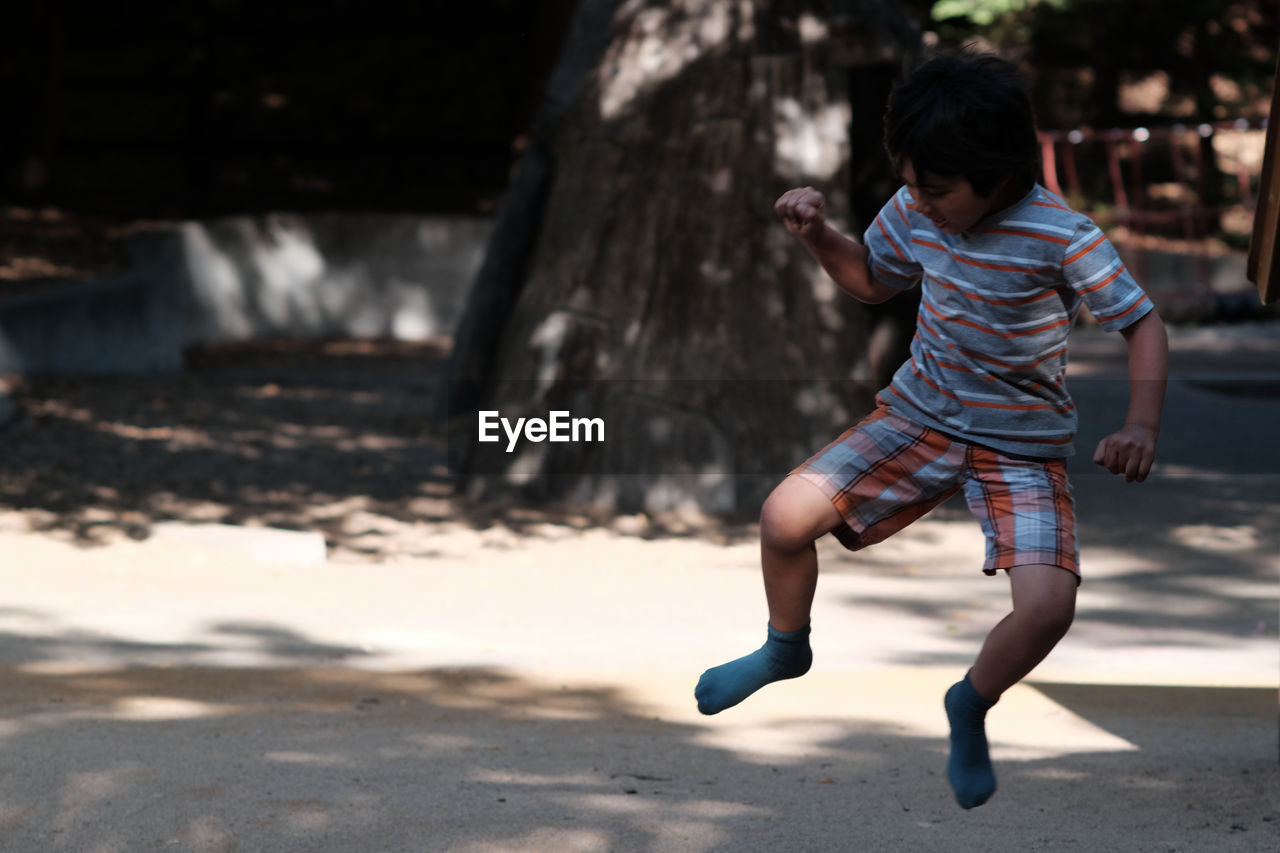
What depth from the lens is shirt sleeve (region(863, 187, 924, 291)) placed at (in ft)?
11.2

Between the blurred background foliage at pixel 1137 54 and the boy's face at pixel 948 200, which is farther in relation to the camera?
the blurred background foliage at pixel 1137 54

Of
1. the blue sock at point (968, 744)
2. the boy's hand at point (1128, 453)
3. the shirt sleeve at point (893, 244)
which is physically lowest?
the blue sock at point (968, 744)

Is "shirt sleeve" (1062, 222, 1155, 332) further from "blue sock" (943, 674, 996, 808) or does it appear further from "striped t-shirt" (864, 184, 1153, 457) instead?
"blue sock" (943, 674, 996, 808)

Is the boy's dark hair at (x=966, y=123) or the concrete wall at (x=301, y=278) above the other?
the concrete wall at (x=301, y=278)

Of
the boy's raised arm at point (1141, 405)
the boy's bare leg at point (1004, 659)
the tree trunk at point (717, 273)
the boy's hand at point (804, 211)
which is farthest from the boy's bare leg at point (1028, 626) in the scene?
the tree trunk at point (717, 273)

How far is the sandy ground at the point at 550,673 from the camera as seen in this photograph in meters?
4.09

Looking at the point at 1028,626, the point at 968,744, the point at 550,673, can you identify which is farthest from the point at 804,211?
the point at 550,673

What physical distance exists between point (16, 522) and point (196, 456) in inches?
90.8

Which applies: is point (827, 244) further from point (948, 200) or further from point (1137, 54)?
point (1137, 54)

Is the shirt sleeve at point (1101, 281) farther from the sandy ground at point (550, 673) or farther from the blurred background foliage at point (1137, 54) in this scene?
the blurred background foliage at point (1137, 54)

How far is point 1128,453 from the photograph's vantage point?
300cm

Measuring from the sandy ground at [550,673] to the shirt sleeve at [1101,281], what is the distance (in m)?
1.51

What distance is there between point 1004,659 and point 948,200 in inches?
36.4

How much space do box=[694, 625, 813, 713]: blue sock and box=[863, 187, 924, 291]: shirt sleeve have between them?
31.7 inches
